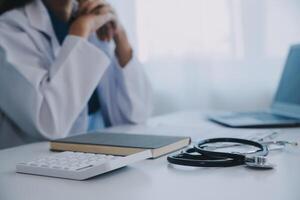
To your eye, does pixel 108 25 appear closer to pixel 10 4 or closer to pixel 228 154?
pixel 10 4

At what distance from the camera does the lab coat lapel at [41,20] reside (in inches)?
39.7

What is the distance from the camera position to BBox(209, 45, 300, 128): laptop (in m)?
0.99

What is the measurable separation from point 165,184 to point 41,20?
0.68 meters

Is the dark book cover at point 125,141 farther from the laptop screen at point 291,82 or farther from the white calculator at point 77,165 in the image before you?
the laptop screen at point 291,82

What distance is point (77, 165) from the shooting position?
1.80 feet

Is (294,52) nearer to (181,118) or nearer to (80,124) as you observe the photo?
(181,118)

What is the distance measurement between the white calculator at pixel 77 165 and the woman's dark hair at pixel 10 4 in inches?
23.0

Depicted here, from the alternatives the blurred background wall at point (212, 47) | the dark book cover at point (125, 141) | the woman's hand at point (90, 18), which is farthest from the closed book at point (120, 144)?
the blurred background wall at point (212, 47)

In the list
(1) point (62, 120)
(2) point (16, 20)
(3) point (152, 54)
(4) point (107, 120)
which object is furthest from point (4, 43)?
(3) point (152, 54)

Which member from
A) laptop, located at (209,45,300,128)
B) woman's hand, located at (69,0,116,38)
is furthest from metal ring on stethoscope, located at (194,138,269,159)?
woman's hand, located at (69,0,116,38)

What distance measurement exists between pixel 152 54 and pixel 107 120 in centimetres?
47

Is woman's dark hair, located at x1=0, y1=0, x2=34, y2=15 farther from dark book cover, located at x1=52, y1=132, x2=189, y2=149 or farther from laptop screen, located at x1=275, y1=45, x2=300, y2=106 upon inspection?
laptop screen, located at x1=275, y1=45, x2=300, y2=106

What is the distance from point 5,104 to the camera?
0.93 m

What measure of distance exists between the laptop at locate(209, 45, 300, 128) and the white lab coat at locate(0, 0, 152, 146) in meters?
0.38
